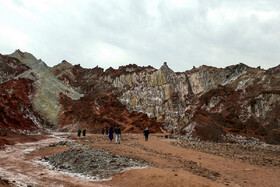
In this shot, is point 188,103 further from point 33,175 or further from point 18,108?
point 33,175

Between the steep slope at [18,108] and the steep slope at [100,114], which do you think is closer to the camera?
the steep slope at [18,108]

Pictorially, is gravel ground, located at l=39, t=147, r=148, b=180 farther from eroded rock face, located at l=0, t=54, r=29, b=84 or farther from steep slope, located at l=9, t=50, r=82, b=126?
eroded rock face, located at l=0, t=54, r=29, b=84

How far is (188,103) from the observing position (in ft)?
243

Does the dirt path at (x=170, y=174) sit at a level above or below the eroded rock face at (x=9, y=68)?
below

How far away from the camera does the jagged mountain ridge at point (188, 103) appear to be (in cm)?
3678

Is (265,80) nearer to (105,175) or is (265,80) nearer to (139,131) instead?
(139,131)

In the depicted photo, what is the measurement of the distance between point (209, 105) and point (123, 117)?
26.0 m

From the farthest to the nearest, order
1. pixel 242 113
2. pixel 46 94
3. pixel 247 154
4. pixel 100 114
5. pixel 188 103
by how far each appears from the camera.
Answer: pixel 188 103 → pixel 46 94 → pixel 100 114 → pixel 242 113 → pixel 247 154

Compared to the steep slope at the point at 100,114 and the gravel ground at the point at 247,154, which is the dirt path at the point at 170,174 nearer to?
the gravel ground at the point at 247,154

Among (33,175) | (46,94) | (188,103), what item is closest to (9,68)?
(46,94)

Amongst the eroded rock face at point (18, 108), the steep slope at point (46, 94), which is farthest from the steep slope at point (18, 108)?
the steep slope at point (46, 94)

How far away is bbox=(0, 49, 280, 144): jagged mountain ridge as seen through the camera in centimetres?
3678

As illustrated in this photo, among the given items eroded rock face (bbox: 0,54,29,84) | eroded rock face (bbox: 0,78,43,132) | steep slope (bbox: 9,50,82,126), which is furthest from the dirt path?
eroded rock face (bbox: 0,54,29,84)

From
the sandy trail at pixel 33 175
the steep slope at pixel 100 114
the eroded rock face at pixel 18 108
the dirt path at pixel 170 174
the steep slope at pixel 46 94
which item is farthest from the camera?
the steep slope at pixel 46 94
